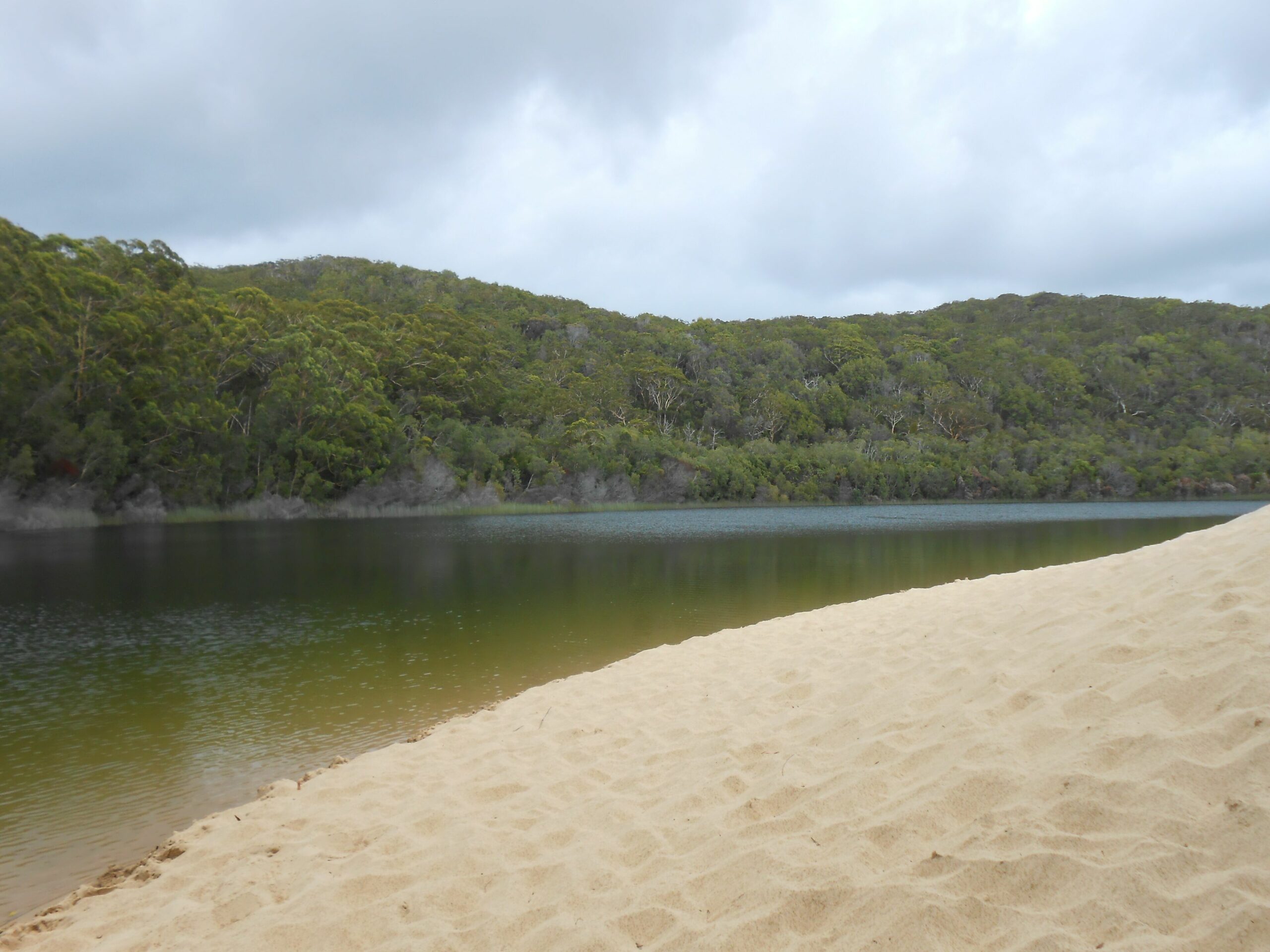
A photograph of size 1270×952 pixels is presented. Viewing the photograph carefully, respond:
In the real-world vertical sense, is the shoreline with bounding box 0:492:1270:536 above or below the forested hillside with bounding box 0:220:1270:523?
below

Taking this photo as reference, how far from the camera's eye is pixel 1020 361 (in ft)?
340

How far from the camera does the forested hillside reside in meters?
35.3

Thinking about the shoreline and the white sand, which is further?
the shoreline

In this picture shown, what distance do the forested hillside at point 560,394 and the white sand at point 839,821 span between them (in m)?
36.4

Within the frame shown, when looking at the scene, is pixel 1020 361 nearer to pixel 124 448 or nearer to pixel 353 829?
pixel 124 448

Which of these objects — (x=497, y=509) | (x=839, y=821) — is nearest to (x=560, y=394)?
(x=497, y=509)

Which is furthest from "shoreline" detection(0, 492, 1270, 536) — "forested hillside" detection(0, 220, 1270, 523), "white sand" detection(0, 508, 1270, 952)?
"white sand" detection(0, 508, 1270, 952)

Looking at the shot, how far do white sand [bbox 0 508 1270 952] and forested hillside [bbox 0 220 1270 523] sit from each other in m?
36.4

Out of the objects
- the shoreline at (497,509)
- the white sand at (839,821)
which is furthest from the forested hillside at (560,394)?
the white sand at (839,821)

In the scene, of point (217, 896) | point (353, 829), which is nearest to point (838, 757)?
point (353, 829)

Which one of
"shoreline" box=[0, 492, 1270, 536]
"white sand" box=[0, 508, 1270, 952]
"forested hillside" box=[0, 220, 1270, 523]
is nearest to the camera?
"white sand" box=[0, 508, 1270, 952]

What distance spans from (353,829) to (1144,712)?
13.9 feet

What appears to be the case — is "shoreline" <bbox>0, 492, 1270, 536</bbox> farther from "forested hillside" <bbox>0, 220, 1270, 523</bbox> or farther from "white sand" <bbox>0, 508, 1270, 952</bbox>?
"white sand" <bbox>0, 508, 1270, 952</bbox>

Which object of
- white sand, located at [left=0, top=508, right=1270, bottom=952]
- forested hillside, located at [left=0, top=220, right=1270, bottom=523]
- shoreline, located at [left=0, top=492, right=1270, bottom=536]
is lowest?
shoreline, located at [left=0, top=492, right=1270, bottom=536]
